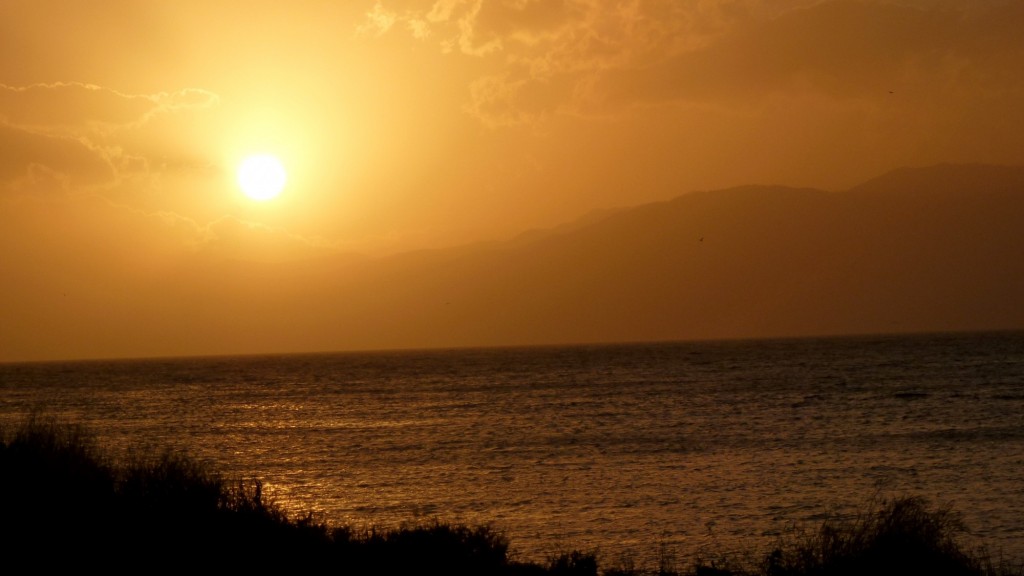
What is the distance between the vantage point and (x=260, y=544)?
1639 centimetres

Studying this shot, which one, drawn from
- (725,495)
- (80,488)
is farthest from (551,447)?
(80,488)

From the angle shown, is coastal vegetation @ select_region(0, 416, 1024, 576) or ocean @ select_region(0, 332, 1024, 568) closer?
coastal vegetation @ select_region(0, 416, 1024, 576)

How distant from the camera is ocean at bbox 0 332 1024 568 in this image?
2591 centimetres

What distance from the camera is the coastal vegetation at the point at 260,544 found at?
1555 centimetres

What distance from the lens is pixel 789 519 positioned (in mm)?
25891

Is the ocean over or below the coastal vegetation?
below

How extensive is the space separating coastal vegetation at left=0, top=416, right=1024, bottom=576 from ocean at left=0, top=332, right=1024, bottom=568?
4365 mm

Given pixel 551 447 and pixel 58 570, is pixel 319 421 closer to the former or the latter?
pixel 551 447

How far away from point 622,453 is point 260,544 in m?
27.2

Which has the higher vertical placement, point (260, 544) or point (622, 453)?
point (260, 544)

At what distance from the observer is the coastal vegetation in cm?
1555

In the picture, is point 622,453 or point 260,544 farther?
point 622,453

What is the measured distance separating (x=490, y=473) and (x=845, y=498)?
12.5 metres

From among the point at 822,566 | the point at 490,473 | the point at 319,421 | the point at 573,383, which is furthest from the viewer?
the point at 573,383
